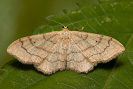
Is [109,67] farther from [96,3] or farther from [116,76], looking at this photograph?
A: [96,3]

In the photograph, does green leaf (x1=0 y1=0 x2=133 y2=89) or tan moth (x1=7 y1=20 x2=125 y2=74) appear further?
tan moth (x1=7 y1=20 x2=125 y2=74)

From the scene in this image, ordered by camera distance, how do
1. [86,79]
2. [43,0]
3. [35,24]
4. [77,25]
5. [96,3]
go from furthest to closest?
[43,0] → [35,24] → [96,3] → [77,25] → [86,79]

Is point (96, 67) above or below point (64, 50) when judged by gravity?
below

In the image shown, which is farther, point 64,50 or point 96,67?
point 64,50

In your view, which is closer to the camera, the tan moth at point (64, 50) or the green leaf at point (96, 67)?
the green leaf at point (96, 67)

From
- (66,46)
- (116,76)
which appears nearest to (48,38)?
(66,46)
